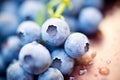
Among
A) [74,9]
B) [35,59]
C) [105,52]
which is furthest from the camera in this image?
[74,9]

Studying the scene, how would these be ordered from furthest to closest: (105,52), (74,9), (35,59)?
(74,9), (105,52), (35,59)

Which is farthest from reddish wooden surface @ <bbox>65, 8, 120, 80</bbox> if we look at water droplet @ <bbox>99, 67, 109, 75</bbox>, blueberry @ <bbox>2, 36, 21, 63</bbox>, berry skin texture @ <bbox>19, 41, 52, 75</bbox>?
blueberry @ <bbox>2, 36, 21, 63</bbox>

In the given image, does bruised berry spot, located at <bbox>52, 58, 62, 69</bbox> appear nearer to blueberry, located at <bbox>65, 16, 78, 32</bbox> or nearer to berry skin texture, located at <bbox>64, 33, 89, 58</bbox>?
berry skin texture, located at <bbox>64, 33, 89, 58</bbox>

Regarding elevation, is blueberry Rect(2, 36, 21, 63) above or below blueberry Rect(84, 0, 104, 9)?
below

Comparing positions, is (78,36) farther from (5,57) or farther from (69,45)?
(5,57)

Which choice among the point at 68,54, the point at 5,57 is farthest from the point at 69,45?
the point at 5,57

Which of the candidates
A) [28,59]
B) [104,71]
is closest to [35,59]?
[28,59]

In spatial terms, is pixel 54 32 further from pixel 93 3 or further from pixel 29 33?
pixel 93 3

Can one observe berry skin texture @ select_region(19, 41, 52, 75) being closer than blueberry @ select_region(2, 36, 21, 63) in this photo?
Yes
